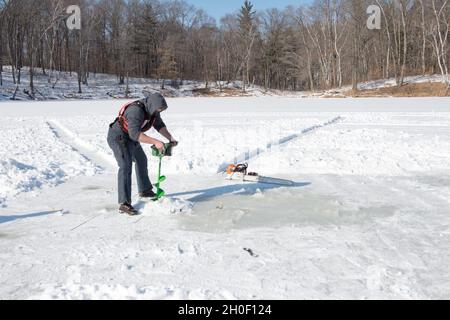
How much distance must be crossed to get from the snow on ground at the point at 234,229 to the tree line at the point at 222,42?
146 ft

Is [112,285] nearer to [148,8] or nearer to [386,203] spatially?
[386,203]

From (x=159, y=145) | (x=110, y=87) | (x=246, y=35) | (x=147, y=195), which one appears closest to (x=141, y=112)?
(x=159, y=145)

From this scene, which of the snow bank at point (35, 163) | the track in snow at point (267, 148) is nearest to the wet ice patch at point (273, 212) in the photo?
the track in snow at point (267, 148)

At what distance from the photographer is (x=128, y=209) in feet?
16.9

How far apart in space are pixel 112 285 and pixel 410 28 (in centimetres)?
5848

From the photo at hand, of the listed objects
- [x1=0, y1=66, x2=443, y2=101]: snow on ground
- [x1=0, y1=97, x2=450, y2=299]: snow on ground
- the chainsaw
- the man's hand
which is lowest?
[x1=0, y1=97, x2=450, y2=299]: snow on ground

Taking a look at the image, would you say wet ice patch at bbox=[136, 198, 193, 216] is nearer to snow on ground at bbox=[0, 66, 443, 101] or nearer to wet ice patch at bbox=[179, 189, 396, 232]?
wet ice patch at bbox=[179, 189, 396, 232]

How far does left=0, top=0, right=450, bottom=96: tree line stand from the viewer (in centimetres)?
5219

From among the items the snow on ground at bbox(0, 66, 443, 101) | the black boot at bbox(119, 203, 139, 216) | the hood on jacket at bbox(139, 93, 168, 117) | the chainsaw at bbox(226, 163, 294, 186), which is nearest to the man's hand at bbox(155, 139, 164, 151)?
the hood on jacket at bbox(139, 93, 168, 117)

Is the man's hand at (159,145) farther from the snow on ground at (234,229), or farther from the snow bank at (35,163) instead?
the snow bank at (35,163)

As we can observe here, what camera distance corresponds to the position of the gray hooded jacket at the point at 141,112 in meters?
4.97

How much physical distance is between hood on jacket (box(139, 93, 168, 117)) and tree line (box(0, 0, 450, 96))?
4684 centimetres

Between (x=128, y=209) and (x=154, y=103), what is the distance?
50.4 inches

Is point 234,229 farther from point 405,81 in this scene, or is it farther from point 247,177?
point 405,81
